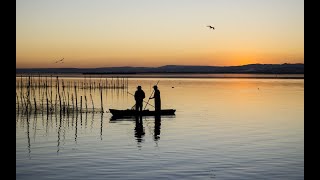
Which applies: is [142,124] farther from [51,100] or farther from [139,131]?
[51,100]

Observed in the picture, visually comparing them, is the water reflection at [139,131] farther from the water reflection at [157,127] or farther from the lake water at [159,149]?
the water reflection at [157,127]

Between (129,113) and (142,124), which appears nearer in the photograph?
(142,124)

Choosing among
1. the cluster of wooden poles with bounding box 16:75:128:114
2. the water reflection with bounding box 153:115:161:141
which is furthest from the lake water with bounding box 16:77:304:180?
the cluster of wooden poles with bounding box 16:75:128:114

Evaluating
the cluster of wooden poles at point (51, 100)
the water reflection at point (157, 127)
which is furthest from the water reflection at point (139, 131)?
the cluster of wooden poles at point (51, 100)

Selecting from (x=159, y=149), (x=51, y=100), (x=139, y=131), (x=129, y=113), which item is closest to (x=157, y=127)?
(x=139, y=131)

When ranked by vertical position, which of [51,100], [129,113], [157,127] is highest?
[51,100]

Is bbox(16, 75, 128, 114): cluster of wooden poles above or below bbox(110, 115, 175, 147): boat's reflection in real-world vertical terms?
above

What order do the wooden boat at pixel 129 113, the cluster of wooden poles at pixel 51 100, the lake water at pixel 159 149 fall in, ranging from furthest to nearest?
the cluster of wooden poles at pixel 51 100 → the wooden boat at pixel 129 113 → the lake water at pixel 159 149

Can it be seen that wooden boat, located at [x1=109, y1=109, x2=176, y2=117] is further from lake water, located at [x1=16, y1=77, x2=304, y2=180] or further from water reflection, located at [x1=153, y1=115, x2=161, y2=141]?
lake water, located at [x1=16, y1=77, x2=304, y2=180]

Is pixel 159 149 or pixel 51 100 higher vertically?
pixel 51 100

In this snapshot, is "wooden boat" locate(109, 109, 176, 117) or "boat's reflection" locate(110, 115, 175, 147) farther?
"wooden boat" locate(109, 109, 176, 117)

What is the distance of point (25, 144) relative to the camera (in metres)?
17.0

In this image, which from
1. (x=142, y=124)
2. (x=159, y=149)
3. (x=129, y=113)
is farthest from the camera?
(x=129, y=113)
